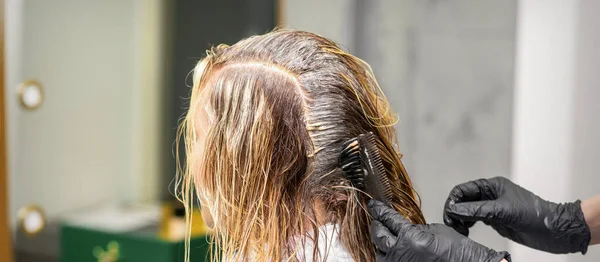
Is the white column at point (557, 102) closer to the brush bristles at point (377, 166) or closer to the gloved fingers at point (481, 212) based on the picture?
the gloved fingers at point (481, 212)

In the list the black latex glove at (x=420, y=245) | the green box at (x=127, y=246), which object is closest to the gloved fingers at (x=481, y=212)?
the black latex glove at (x=420, y=245)

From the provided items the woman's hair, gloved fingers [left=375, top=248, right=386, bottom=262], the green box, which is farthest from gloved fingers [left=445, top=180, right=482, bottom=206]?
the green box

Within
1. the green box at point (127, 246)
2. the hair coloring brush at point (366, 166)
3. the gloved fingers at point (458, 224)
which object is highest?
the hair coloring brush at point (366, 166)

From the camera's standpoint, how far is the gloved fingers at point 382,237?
3.14ft

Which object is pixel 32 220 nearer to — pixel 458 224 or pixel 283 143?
pixel 283 143

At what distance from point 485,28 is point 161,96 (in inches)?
57.9

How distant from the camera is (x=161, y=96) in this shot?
2793 millimetres

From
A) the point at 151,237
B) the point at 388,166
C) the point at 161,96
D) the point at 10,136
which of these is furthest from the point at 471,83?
the point at 10,136

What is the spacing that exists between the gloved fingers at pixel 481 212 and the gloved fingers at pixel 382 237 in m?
0.19

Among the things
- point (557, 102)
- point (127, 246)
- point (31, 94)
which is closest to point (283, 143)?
point (557, 102)

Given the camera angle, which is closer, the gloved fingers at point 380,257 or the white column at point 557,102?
the gloved fingers at point 380,257

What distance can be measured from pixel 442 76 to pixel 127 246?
1.29 m

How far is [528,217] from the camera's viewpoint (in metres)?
1.25

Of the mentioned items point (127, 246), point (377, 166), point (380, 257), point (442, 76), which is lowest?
point (127, 246)
